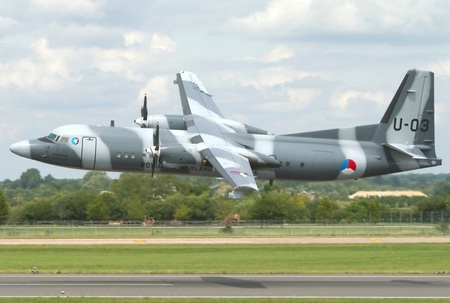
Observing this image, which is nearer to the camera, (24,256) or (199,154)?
(199,154)

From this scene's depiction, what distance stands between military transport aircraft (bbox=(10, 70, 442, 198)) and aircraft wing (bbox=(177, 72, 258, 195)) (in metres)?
0.07

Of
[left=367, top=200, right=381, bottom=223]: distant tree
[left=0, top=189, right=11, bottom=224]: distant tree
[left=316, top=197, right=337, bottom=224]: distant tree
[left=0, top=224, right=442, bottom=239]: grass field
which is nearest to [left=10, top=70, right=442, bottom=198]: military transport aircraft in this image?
[left=0, top=224, right=442, bottom=239]: grass field

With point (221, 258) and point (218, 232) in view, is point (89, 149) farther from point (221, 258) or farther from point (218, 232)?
point (218, 232)

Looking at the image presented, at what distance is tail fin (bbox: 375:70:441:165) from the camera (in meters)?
56.3

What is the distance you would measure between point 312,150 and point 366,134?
15.4 feet

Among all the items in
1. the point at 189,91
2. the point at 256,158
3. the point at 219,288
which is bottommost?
the point at 219,288

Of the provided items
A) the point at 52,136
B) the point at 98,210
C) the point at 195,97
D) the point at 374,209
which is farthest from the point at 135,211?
the point at 52,136

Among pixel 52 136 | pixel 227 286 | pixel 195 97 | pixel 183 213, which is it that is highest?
pixel 195 97

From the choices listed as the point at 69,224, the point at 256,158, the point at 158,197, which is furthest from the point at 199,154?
the point at 158,197

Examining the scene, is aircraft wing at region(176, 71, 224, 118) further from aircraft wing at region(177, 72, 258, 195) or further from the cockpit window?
the cockpit window

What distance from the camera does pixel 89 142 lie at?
50.9 metres

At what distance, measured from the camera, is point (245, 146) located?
52.0 meters

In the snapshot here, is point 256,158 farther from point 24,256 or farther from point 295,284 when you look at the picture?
point 24,256

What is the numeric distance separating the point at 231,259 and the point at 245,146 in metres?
7.64
